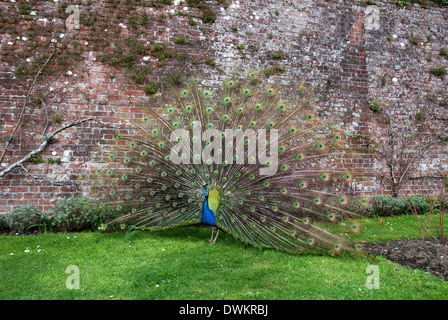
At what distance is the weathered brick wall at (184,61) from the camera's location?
500 cm

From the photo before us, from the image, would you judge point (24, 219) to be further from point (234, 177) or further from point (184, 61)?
point (184, 61)

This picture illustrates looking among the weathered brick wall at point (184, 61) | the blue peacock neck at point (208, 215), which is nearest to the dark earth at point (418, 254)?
the blue peacock neck at point (208, 215)

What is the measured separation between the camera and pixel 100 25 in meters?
5.37

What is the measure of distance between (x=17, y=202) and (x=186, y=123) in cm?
324

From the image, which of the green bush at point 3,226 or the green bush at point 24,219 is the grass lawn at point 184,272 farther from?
the green bush at point 3,226

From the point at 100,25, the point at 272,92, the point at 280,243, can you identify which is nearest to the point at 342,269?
the point at 280,243

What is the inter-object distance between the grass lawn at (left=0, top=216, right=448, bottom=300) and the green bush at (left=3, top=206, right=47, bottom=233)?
0.29 m

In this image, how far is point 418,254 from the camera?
135 inches

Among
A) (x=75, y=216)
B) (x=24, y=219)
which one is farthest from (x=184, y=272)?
(x=24, y=219)

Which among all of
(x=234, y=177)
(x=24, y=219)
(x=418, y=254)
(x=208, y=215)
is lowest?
(x=418, y=254)

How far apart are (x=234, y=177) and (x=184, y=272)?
4.29 feet

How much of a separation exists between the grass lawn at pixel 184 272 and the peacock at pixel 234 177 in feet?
0.83

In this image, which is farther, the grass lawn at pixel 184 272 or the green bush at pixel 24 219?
the green bush at pixel 24 219

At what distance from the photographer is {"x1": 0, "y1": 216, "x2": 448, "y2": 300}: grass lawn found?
2.71m
